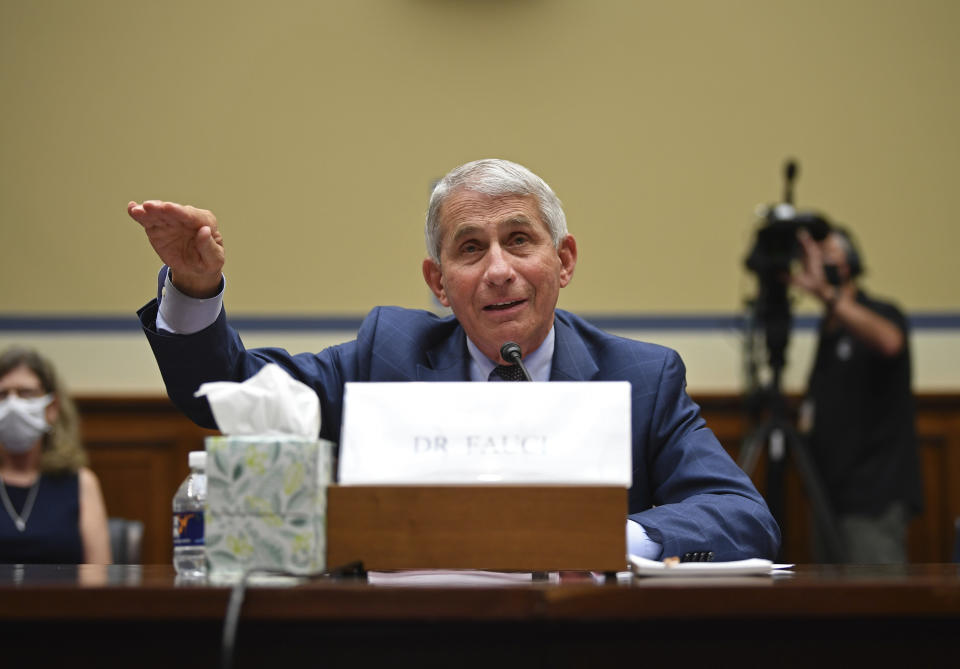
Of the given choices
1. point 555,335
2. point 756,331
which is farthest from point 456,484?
point 756,331

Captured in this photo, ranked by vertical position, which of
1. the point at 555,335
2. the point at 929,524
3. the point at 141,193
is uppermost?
the point at 141,193

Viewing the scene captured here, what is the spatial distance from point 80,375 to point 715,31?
10.7ft

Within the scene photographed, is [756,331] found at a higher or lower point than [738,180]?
lower

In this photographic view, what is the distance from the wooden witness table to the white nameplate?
6.7 inches

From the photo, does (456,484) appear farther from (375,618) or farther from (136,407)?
(136,407)

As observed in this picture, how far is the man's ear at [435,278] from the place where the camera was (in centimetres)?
208

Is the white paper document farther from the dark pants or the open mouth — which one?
the dark pants

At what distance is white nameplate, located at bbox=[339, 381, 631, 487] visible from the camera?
1.21 meters

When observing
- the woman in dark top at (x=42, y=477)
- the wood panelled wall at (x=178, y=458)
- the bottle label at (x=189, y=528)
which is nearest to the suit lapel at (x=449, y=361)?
the bottle label at (x=189, y=528)

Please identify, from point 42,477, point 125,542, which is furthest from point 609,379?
point 42,477

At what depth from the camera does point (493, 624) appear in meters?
1.04

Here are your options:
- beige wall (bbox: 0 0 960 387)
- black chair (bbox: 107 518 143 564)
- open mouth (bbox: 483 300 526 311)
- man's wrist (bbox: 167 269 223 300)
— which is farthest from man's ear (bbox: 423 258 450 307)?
beige wall (bbox: 0 0 960 387)

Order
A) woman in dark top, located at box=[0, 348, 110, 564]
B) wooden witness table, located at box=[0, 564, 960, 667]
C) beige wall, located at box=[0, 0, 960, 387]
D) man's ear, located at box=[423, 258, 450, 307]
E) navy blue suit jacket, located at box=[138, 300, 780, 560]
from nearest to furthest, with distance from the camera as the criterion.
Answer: wooden witness table, located at box=[0, 564, 960, 667] < navy blue suit jacket, located at box=[138, 300, 780, 560] < man's ear, located at box=[423, 258, 450, 307] < woman in dark top, located at box=[0, 348, 110, 564] < beige wall, located at box=[0, 0, 960, 387]

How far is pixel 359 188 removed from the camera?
4.90 m
